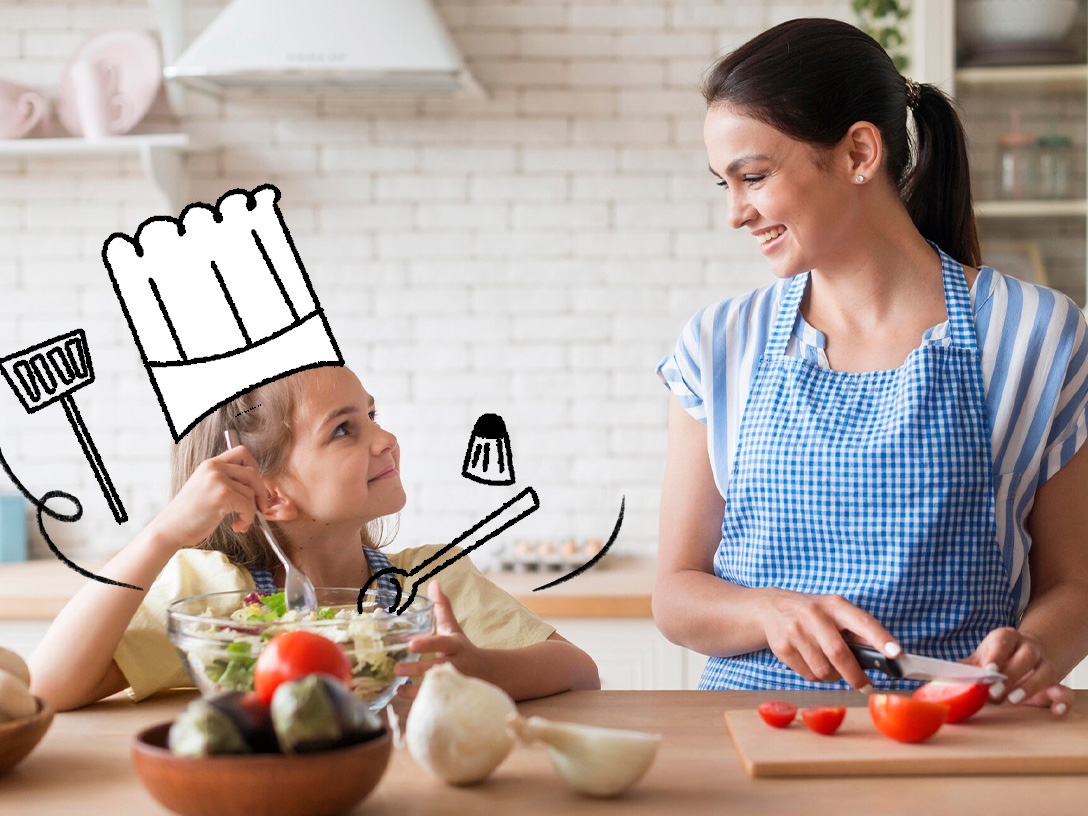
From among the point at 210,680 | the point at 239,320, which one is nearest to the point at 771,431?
the point at 239,320

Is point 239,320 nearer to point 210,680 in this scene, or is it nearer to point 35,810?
point 210,680

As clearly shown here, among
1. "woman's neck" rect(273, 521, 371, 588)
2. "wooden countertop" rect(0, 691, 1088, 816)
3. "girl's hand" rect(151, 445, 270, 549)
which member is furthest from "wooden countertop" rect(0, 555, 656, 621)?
"wooden countertop" rect(0, 691, 1088, 816)

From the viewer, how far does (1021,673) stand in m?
1.17

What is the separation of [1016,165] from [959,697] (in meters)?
2.09

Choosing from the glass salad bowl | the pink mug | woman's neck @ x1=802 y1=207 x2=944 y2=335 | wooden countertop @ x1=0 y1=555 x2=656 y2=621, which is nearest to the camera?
the glass salad bowl

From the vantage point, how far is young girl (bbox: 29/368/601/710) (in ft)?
3.86

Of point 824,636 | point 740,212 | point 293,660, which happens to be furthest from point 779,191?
point 293,660

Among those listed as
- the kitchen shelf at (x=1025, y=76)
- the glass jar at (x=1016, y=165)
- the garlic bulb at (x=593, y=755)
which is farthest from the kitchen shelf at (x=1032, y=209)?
the garlic bulb at (x=593, y=755)

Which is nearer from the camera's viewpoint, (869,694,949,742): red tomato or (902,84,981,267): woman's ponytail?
(869,694,949,742): red tomato

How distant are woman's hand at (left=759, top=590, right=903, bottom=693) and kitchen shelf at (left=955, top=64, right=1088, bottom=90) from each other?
6.45 ft

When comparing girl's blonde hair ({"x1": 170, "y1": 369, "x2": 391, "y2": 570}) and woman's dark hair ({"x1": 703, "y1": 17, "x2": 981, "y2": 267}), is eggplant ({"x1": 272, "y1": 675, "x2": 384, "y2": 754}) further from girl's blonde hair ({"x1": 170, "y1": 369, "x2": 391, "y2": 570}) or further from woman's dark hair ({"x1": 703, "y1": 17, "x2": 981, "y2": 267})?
woman's dark hair ({"x1": 703, "y1": 17, "x2": 981, "y2": 267})

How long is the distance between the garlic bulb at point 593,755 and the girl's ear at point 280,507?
65cm

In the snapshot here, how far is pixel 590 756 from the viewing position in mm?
859

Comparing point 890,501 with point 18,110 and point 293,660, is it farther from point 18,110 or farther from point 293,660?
point 18,110
